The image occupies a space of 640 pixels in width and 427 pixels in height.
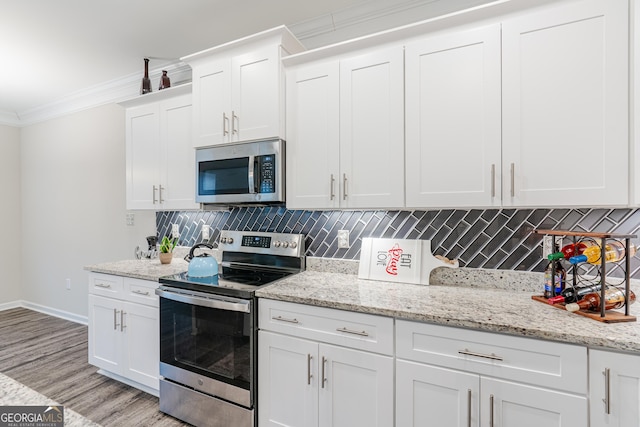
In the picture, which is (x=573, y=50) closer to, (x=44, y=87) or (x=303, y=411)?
(x=303, y=411)

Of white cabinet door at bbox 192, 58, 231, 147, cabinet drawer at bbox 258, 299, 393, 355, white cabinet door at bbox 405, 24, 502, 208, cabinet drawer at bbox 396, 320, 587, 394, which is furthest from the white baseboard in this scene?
white cabinet door at bbox 405, 24, 502, 208

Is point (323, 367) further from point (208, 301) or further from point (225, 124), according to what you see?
point (225, 124)

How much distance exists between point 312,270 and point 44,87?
12.3 ft

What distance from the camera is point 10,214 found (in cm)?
437

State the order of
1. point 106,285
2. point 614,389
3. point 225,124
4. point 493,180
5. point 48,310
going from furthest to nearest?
1. point 48,310
2. point 106,285
3. point 225,124
4. point 493,180
5. point 614,389

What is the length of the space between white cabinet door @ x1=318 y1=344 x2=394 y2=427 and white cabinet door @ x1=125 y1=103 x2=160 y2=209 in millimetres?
1983

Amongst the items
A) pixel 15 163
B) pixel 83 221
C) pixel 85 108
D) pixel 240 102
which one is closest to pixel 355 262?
pixel 240 102

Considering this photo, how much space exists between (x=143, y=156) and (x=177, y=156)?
0.41 meters

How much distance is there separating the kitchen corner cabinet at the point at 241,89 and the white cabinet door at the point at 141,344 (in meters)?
1.28

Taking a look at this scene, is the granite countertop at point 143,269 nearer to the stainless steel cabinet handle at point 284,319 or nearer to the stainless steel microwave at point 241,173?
the stainless steel microwave at point 241,173

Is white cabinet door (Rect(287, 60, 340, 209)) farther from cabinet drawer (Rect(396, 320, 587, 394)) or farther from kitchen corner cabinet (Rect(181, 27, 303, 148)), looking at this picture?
cabinet drawer (Rect(396, 320, 587, 394))

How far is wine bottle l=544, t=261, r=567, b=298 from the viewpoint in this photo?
4.84 ft

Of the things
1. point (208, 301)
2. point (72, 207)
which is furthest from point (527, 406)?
point (72, 207)

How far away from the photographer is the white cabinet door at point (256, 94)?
6.65 feet
